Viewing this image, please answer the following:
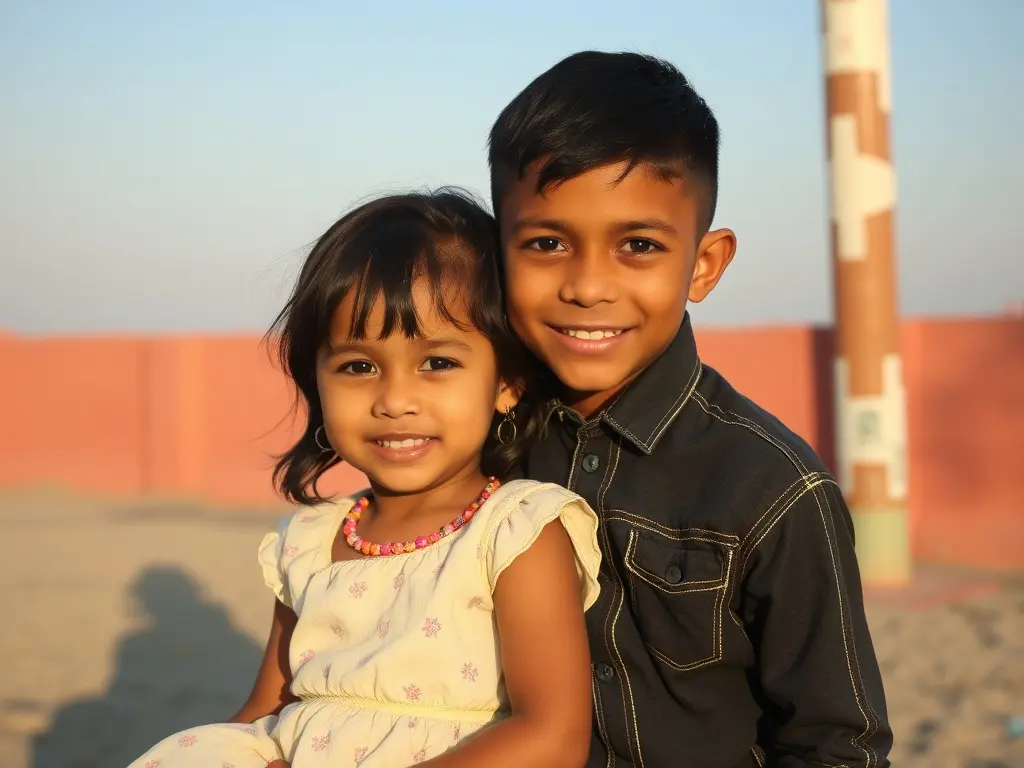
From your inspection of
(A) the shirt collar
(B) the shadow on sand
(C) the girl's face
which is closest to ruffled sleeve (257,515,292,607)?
(C) the girl's face

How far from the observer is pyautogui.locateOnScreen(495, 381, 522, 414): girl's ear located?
239 cm

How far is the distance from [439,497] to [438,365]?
266mm

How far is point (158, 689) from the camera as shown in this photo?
5.12m

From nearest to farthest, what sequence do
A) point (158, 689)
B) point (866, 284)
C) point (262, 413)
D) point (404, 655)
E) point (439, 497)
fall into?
1. point (404, 655)
2. point (439, 497)
3. point (158, 689)
4. point (866, 284)
5. point (262, 413)

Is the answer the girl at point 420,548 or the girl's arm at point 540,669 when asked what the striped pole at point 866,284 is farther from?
the girl's arm at point 540,669

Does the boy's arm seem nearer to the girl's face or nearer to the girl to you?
the girl

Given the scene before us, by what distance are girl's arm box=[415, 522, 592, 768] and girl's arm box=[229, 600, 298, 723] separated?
619 millimetres

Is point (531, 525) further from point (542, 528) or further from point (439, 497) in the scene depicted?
point (439, 497)

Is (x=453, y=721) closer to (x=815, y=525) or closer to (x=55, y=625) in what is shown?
(x=815, y=525)

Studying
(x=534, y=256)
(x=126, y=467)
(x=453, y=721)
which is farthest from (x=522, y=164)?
(x=126, y=467)

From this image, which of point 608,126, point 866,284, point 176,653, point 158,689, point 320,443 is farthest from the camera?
point 866,284

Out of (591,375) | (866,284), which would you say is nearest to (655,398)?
(591,375)

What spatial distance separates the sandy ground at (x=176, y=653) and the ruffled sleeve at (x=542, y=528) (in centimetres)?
247

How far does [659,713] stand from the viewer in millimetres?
2203
